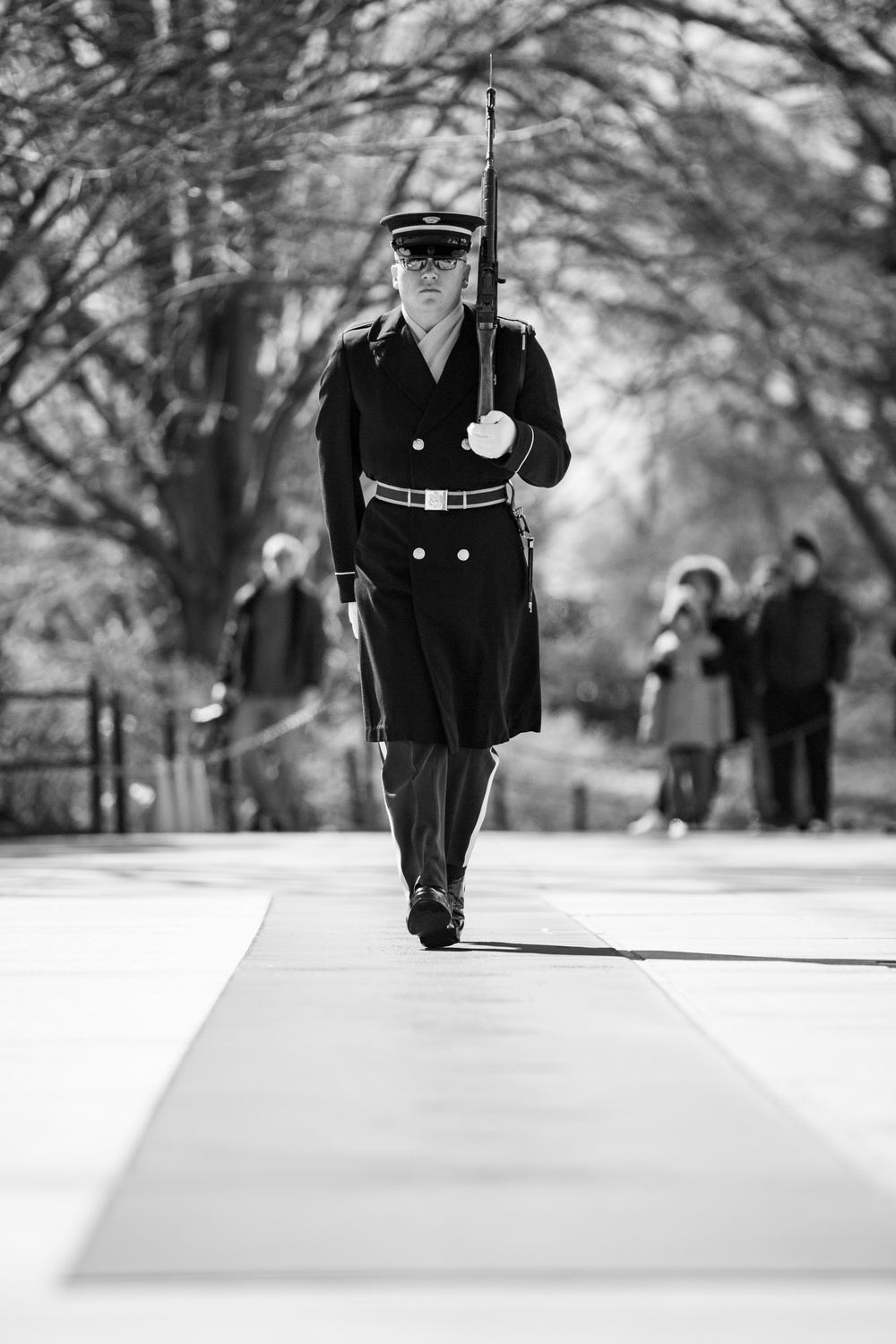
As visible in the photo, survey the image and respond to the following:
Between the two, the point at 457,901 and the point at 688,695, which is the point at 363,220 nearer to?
the point at 688,695

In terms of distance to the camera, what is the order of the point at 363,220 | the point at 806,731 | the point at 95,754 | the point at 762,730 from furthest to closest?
the point at 363,220
the point at 95,754
the point at 762,730
the point at 806,731

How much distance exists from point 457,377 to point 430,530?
1.45 ft

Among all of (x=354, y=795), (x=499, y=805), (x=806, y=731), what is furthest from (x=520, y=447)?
(x=499, y=805)

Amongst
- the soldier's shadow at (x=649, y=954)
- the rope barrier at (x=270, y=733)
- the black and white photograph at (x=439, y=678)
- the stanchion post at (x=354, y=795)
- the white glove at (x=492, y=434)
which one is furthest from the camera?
the stanchion post at (x=354, y=795)

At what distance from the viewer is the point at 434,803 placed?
622 cm

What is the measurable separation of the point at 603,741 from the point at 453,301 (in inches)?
978

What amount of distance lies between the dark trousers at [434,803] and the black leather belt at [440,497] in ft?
2.14

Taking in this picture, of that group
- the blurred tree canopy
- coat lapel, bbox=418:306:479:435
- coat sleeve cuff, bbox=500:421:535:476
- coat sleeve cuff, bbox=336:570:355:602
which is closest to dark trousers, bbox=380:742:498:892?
coat sleeve cuff, bbox=336:570:355:602

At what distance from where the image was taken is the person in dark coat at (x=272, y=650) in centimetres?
1416

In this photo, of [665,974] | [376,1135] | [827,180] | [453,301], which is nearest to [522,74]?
[827,180]

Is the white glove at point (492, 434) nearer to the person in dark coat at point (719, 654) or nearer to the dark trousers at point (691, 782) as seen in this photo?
the person in dark coat at point (719, 654)

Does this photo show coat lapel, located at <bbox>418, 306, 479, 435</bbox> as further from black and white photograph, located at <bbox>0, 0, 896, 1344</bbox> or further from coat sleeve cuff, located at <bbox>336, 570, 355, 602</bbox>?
coat sleeve cuff, located at <bbox>336, 570, 355, 602</bbox>

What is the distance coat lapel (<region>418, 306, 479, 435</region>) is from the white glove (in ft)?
0.69

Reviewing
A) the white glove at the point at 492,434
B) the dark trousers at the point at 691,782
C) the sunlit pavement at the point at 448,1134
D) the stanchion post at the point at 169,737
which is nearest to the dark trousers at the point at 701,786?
the dark trousers at the point at 691,782
